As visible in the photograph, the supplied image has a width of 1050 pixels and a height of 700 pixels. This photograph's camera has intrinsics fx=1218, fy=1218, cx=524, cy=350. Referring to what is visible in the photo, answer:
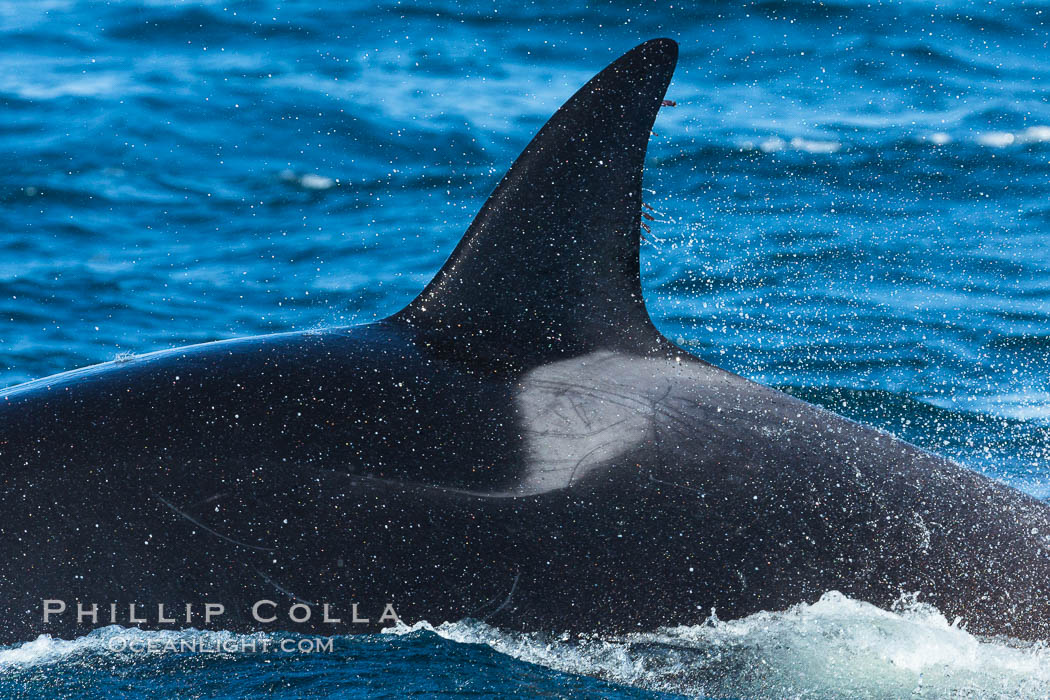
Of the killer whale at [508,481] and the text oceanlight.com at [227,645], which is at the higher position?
the killer whale at [508,481]

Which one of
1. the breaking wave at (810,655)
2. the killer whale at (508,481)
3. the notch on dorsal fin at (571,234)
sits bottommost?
the breaking wave at (810,655)

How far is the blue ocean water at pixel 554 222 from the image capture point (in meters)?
4.54

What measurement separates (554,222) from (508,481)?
1.01 metres

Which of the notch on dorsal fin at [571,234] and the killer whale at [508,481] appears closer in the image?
the killer whale at [508,481]

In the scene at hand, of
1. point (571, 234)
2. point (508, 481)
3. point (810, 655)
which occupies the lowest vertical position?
point (810, 655)

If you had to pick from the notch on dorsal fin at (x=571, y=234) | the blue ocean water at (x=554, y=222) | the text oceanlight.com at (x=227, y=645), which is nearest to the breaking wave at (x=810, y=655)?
the blue ocean water at (x=554, y=222)

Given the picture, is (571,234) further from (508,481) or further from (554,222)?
(508,481)

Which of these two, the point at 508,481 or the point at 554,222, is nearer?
the point at 508,481

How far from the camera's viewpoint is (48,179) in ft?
42.6

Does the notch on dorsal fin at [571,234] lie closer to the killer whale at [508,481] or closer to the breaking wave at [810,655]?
the killer whale at [508,481]

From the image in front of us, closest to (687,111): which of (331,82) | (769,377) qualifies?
(331,82)

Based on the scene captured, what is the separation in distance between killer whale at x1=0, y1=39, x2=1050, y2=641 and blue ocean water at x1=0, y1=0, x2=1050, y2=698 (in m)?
0.16

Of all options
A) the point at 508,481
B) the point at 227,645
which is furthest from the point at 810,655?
the point at 227,645

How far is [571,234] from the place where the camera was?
4.69 meters
